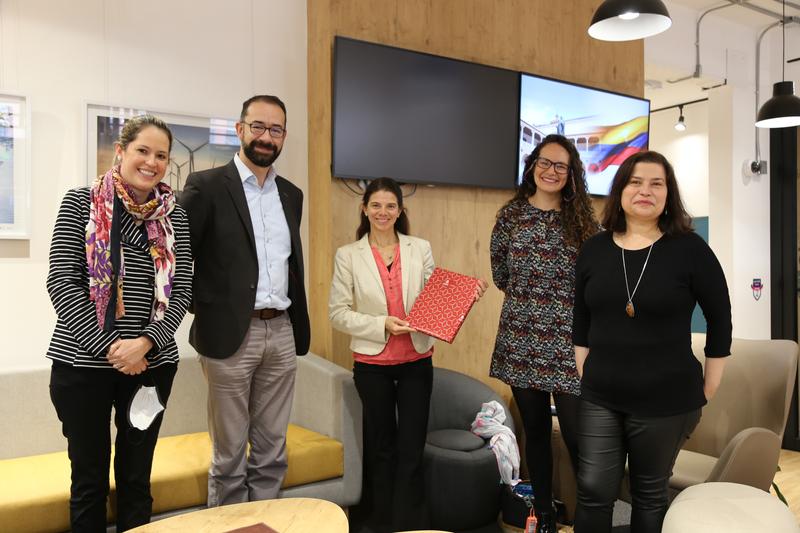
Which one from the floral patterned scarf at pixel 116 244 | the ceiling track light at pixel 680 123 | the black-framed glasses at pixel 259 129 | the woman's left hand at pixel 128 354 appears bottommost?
the woman's left hand at pixel 128 354

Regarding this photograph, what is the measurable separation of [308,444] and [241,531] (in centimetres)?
111

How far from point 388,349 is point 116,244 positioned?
3.93 ft

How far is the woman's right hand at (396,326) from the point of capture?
279 cm

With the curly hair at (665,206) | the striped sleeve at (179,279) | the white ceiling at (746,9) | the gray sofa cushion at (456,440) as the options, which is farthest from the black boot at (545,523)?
the white ceiling at (746,9)

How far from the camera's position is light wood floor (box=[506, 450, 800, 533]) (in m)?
3.71

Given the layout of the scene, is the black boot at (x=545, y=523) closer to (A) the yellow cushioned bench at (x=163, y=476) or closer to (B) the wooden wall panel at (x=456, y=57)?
(A) the yellow cushioned bench at (x=163, y=476)

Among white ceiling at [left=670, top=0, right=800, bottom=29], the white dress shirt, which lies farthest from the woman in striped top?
white ceiling at [left=670, top=0, right=800, bottom=29]

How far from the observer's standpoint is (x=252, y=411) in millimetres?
2721

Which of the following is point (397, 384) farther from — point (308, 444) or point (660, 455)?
point (660, 455)

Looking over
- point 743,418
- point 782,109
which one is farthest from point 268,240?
point 782,109

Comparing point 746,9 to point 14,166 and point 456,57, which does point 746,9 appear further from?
point 14,166

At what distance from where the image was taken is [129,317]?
2.19 m

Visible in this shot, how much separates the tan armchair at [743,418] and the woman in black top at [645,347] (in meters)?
0.83

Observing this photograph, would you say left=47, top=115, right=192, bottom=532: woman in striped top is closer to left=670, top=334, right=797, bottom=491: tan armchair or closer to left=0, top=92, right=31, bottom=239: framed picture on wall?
left=0, top=92, right=31, bottom=239: framed picture on wall
